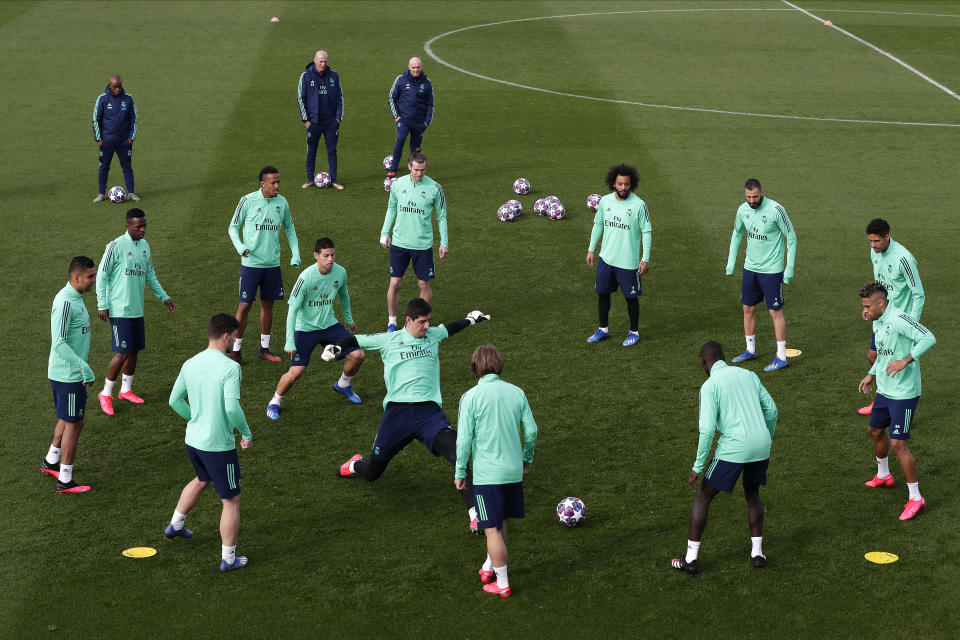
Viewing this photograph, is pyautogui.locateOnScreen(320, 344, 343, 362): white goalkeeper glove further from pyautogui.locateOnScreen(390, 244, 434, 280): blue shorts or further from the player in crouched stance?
pyautogui.locateOnScreen(390, 244, 434, 280): blue shorts

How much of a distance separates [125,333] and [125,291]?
1.68 feet

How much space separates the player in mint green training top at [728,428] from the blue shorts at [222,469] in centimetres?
402

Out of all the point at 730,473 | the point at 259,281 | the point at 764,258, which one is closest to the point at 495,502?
the point at 730,473

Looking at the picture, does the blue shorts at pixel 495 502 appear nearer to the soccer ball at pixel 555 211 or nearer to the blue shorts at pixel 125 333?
the blue shorts at pixel 125 333

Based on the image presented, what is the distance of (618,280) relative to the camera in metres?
14.9

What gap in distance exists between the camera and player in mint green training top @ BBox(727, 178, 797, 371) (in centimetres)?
1392

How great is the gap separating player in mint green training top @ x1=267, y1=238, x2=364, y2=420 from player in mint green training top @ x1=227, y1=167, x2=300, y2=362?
1.61 m

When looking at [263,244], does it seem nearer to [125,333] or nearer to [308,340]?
[308,340]

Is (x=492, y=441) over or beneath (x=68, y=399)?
over

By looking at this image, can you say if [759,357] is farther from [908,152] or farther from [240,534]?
[908,152]

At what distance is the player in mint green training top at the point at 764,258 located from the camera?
45.7 feet

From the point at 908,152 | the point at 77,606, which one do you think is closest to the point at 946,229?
the point at 908,152

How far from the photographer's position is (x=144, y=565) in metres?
9.67

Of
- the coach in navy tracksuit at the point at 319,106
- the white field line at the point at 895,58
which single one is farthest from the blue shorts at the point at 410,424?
the white field line at the point at 895,58
